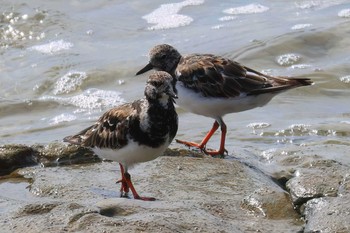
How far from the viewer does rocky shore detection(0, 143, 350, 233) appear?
307 cm

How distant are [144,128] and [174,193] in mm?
354

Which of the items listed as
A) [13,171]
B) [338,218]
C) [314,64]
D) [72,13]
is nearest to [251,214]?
[338,218]

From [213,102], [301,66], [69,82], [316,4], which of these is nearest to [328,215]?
[213,102]

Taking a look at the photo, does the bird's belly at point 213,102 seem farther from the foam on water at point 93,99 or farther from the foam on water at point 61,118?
the foam on water at point 93,99

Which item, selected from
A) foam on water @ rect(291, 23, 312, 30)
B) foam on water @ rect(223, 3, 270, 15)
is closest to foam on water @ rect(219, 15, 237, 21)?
foam on water @ rect(223, 3, 270, 15)

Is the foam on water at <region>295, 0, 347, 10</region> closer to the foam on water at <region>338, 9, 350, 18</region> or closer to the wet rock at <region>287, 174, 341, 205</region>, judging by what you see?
the foam on water at <region>338, 9, 350, 18</region>

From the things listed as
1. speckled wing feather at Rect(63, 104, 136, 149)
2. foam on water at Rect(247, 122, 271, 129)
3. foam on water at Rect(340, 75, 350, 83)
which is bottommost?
foam on water at Rect(247, 122, 271, 129)

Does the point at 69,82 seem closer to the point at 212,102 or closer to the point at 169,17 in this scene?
the point at 169,17

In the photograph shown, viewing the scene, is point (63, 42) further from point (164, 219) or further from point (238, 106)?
point (164, 219)

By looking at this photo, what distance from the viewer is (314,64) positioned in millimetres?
7270

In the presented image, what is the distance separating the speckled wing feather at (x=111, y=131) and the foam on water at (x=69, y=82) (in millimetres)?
2824

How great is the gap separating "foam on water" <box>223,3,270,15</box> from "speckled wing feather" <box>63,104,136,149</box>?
4.95 m

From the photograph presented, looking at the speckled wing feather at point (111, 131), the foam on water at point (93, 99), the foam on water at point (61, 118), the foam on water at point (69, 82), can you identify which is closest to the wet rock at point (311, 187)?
the speckled wing feather at point (111, 131)

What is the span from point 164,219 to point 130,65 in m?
4.51
